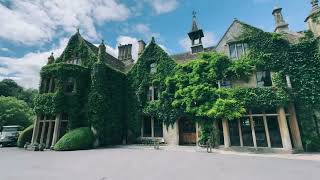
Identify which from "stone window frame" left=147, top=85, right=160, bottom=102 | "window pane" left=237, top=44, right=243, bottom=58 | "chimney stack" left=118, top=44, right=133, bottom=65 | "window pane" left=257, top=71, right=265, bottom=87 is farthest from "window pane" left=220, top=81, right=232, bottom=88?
"chimney stack" left=118, top=44, right=133, bottom=65

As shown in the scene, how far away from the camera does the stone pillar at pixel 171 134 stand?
59.8 feet

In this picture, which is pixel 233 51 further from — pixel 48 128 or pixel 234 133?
pixel 48 128

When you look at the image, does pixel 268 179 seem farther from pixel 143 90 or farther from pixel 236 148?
pixel 143 90

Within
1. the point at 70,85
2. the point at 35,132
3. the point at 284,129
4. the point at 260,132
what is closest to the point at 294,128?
the point at 284,129

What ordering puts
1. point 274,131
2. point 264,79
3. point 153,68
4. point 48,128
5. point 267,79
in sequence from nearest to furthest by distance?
point 274,131 → point 267,79 → point 264,79 → point 48,128 → point 153,68

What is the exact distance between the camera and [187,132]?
60.8ft

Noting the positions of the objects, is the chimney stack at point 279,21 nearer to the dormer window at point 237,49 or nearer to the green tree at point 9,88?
the dormer window at point 237,49

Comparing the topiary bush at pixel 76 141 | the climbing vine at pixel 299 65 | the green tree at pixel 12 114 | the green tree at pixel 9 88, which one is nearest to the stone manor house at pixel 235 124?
the climbing vine at pixel 299 65

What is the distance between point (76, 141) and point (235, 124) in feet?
44.3

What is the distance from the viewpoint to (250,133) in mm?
15609

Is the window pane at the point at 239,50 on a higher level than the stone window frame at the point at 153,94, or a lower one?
higher

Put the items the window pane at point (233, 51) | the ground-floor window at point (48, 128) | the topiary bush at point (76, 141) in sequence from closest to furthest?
the topiary bush at point (76, 141), the window pane at point (233, 51), the ground-floor window at point (48, 128)

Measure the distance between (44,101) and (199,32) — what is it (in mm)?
18465

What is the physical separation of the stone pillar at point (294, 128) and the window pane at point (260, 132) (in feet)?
6.54
